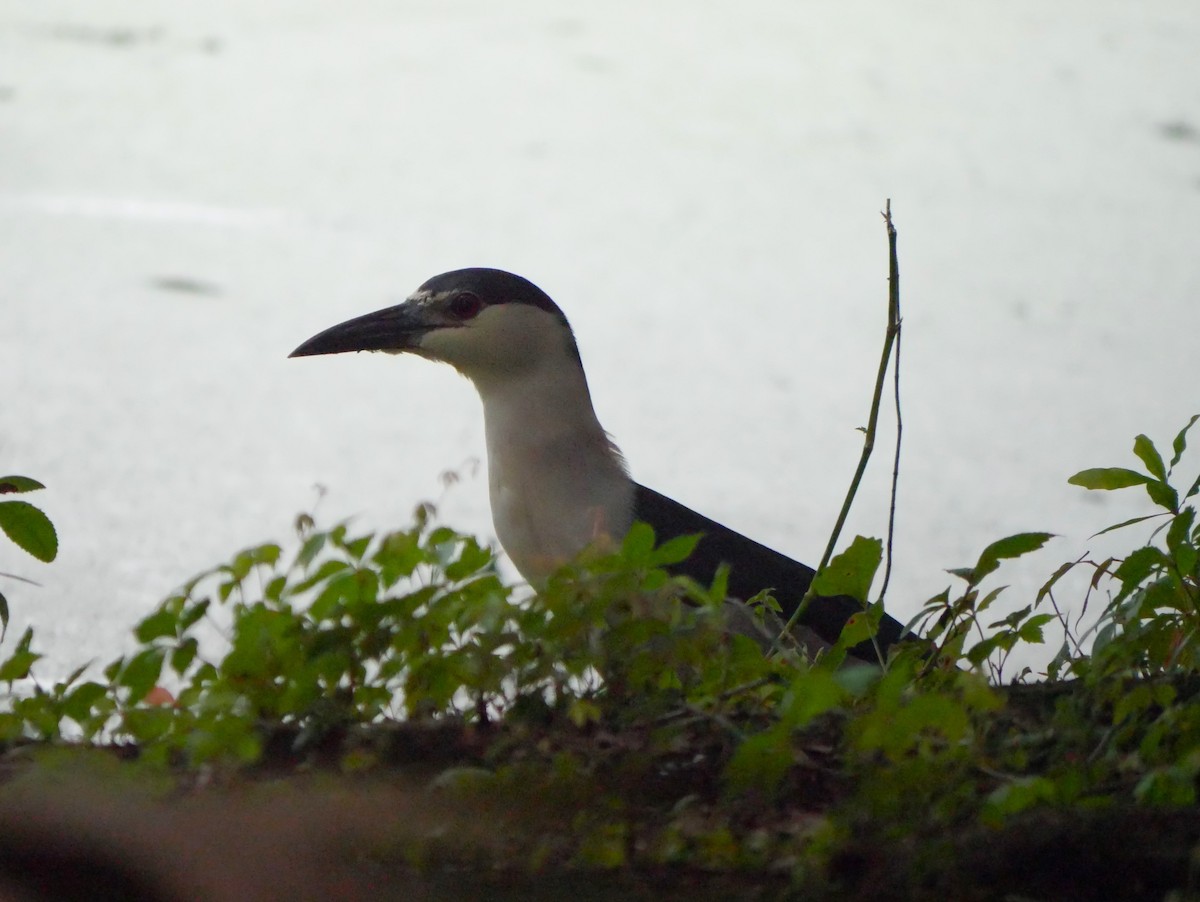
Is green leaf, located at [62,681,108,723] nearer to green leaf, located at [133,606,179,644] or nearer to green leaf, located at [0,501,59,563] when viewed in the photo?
green leaf, located at [133,606,179,644]

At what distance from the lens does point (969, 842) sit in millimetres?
1073

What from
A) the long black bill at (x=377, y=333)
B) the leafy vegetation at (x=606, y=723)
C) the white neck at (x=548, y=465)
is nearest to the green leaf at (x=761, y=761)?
the leafy vegetation at (x=606, y=723)

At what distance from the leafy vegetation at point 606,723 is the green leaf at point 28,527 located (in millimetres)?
121

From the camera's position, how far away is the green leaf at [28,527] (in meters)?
1.47

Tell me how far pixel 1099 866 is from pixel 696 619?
0.38 metres

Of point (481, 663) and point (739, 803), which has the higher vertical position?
point (481, 663)

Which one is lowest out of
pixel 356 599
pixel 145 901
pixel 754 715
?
pixel 145 901

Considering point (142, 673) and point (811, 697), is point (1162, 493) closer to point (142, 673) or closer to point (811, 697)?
point (811, 697)

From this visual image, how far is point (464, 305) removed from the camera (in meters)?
2.62

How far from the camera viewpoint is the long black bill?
2566 mm

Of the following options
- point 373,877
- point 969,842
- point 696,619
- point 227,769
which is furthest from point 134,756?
point 969,842

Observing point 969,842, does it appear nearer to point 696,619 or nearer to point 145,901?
point 696,619

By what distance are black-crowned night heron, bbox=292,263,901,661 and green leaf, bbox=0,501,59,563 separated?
110 centimetres

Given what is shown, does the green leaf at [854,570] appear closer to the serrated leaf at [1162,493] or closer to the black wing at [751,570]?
the serrated leaf at [1162,493]
